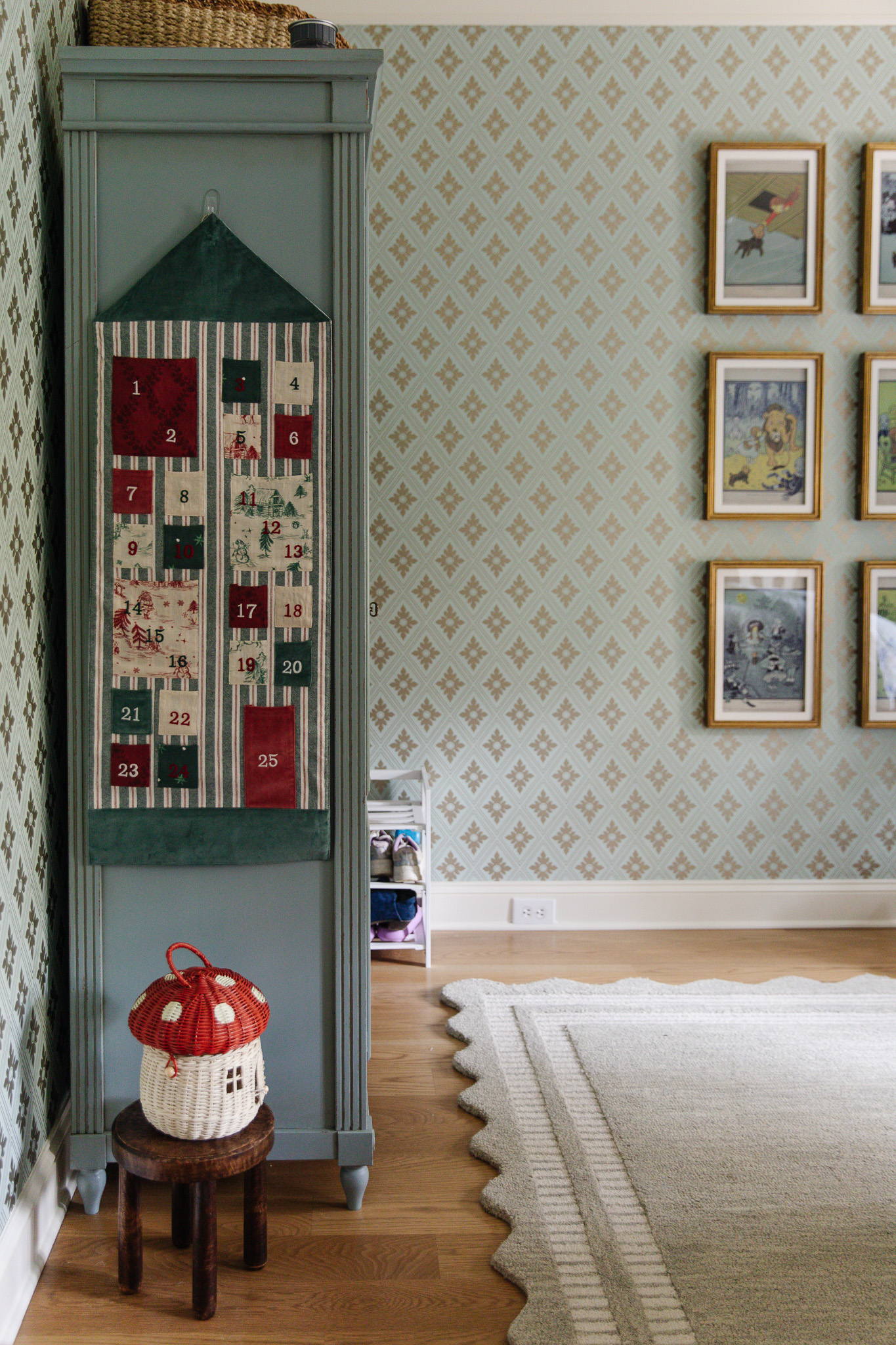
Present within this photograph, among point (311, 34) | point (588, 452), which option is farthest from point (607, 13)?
point (311, 34)

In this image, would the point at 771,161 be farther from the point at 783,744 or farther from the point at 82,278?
the point at 82,278

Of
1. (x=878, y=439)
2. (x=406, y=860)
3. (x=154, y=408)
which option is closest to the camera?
(x=154, y=408)

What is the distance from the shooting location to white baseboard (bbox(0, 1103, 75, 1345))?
145 cm

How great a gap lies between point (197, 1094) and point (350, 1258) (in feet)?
1.37

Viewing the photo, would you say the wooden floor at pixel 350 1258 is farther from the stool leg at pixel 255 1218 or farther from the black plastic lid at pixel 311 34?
the black plastic lid at pixel 311 34

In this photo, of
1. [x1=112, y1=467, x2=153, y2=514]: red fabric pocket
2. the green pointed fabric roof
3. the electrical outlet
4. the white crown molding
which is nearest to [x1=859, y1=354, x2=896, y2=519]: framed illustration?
the white crown molding

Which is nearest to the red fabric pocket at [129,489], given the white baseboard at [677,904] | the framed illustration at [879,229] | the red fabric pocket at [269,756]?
the red fabric pocket at [269,756]

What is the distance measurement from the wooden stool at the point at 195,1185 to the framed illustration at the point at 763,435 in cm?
244

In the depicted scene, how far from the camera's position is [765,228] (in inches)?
124

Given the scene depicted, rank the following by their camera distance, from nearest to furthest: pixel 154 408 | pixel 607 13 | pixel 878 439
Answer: pixel 154 408
pixel 607 13
pixel 878 439

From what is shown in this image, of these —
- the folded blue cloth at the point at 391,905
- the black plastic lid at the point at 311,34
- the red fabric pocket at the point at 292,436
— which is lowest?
the folded blue cloth at the point at 391,905

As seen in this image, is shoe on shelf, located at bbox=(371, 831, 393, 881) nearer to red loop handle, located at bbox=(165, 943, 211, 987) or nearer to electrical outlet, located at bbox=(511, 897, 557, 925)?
electrical outlet, located at bbox=(511, 897, 557, 925)

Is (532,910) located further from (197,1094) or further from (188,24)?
(188,24)

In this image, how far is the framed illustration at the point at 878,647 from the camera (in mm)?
3246
